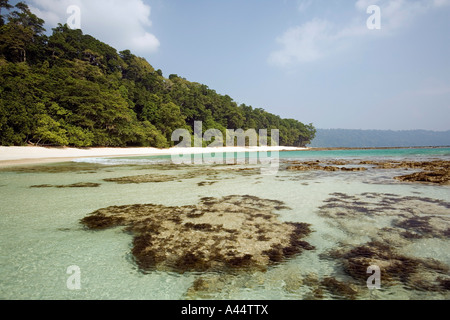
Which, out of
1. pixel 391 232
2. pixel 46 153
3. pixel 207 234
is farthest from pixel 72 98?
pixel 391 232

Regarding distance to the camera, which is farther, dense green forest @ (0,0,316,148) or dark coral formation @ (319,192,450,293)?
dense green forest @ (0,0,316,148)

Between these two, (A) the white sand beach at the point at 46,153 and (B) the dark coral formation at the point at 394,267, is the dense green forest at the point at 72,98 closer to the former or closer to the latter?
(A) the white sand beach at the point at 46,153

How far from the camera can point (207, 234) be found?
403cm

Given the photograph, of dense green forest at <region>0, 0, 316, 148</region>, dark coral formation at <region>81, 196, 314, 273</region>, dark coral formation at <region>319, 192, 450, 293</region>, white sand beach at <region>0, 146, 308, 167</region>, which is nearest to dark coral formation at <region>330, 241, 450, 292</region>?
dark coral formation at <region>319, 192, 450, 293</region>

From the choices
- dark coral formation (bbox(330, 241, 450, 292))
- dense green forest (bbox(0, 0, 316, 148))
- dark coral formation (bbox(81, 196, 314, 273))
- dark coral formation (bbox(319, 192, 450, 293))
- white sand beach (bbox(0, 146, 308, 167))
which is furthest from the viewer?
dense green forest (bbox(0, 0, 316, 148))

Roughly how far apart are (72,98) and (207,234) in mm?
40411

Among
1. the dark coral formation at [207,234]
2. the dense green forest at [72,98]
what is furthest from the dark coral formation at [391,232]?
the dense green forest at [72,98]

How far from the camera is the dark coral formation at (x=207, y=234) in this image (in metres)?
3.05

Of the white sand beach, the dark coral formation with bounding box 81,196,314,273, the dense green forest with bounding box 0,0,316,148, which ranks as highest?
the dense green forest with bounding box 0,0,316,148

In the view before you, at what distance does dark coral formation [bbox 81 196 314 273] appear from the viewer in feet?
10.00

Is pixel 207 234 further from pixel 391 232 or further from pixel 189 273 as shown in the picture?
pixel 391 232

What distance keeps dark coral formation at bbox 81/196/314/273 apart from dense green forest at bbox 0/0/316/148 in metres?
30.0

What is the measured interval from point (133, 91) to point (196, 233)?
2346 inches

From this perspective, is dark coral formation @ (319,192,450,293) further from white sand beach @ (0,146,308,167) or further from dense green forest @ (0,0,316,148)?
dense green forest @ (0,0,316,148)
